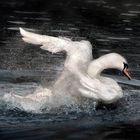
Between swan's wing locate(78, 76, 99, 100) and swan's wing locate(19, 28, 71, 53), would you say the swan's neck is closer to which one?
swan's wing locate(78, 76, 99, 100)

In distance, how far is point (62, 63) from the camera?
17516 millimetres

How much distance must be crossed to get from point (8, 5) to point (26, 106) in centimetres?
1904

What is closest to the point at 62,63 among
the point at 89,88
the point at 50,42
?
the point at 50,42

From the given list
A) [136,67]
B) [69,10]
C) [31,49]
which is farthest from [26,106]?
[69,10]

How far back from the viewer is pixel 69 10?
29891 millimetres

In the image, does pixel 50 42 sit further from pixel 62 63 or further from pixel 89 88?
pixel 62 63

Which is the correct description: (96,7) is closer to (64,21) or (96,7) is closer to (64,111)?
(64,21)

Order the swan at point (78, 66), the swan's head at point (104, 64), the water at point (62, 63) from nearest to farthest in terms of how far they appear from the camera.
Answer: the water at point (62, 63) < the swan at point (78, 66) < the swan's head at point (104, 64)

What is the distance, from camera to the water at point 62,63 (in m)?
11.6

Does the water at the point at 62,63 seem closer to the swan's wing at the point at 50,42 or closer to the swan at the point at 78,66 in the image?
the swan at the point at 78,66

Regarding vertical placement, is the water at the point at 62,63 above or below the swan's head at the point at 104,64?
below

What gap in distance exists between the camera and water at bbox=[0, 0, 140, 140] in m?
11.6

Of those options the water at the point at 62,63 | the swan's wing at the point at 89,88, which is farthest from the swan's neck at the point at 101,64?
the water at the point at 62,63

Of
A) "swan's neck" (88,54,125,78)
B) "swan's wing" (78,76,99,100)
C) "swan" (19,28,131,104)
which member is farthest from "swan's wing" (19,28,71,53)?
"swan's wing" (78,76,99,100)
